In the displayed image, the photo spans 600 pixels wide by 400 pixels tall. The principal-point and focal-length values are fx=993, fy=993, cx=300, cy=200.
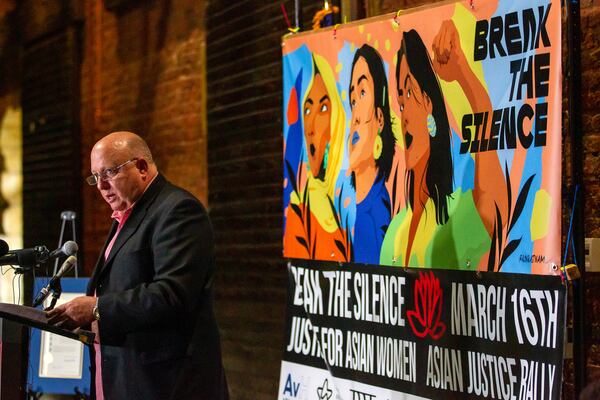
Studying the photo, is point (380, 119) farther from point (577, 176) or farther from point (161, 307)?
point (161, 307)

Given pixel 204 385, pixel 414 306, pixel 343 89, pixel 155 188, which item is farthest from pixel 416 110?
pixel 204 385

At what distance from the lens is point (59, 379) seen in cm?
623

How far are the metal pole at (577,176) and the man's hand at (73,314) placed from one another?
1.93 m

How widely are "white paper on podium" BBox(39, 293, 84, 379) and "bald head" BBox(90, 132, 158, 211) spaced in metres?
2.01

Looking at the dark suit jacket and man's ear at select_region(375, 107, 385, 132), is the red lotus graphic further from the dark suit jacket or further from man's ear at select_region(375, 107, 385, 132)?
the dark suit jacket

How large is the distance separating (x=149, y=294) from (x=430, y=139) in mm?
1372

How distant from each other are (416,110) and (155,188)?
1212 millimetres

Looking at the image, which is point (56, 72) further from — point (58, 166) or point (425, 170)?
point (425, 170)

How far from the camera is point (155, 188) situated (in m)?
4.44

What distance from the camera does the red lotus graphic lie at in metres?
4.27

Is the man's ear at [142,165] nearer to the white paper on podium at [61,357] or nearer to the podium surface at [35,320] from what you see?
the podium surface at [35,320]

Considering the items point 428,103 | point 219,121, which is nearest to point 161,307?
point 428,103

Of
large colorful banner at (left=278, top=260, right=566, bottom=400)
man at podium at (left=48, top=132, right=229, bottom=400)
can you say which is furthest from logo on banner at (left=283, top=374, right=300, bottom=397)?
man at podium at (left=48, top=132, right=229, bottom=400)

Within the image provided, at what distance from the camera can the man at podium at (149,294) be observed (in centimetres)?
410
